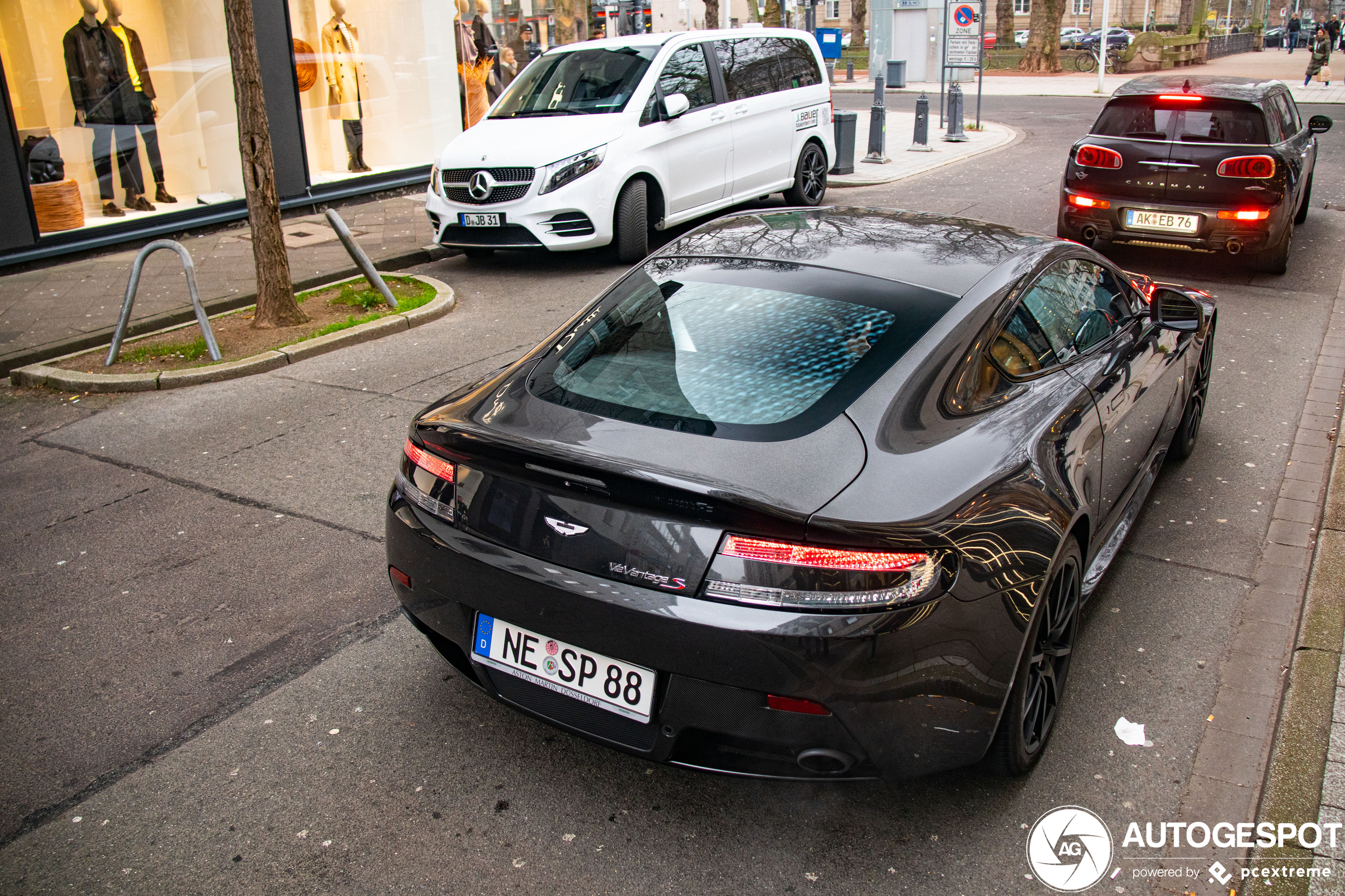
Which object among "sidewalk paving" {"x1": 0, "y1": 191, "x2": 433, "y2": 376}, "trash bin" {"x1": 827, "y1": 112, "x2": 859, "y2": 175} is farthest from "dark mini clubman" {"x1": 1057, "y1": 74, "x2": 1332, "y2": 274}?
"sidewalk paving" {"x1": 0, "y1": 191, "x2": 433, "y2": 376}

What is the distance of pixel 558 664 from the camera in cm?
279

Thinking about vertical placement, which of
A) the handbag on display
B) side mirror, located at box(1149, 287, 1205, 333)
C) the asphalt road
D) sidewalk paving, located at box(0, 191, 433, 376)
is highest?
the handbag on display

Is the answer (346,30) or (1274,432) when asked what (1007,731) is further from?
(346,30)

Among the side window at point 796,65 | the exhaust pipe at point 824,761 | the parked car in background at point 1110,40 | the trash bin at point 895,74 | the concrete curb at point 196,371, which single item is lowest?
the concrete curb at point 196,371

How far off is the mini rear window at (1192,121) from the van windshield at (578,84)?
4.44 meters

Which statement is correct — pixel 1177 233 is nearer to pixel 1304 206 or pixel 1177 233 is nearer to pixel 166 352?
pixel 1304 206

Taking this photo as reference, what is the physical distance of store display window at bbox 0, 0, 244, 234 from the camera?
35.2 feet

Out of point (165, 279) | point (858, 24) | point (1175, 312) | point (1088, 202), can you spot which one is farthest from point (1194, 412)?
point (858, 24)

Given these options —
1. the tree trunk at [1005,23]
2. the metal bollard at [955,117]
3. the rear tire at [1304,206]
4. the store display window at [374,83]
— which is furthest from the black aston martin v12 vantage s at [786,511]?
the tree trunk at [1005,23]

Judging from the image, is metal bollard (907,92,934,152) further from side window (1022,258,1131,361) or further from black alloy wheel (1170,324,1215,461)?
side window (1022,258,1131,361)

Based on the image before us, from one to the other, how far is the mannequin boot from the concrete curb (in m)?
4.28

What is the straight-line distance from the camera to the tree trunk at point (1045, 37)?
4391cm

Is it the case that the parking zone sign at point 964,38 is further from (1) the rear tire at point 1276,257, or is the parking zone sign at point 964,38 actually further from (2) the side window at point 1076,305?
(2) the side window at point 1076,305

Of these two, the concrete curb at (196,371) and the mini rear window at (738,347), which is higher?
the mini rear window at (738,347)
